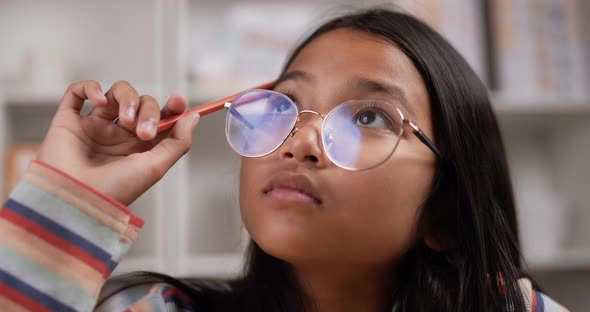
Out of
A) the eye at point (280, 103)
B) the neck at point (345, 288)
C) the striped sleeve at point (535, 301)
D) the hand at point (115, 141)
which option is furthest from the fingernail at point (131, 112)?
the striped sleeve at point (535, 301)

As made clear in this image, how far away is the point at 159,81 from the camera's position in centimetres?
167

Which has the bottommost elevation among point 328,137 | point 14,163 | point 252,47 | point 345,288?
point 14,163

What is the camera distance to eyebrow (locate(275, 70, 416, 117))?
830mm

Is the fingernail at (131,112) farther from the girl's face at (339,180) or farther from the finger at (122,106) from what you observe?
the girl's face at (339,180)

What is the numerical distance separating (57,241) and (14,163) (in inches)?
42.7

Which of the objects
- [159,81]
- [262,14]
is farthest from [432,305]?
[262,14]

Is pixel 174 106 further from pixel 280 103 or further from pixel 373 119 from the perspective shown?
pixel 373 119

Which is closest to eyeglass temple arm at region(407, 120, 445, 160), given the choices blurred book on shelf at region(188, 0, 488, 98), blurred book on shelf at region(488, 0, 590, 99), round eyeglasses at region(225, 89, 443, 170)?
round eyeglasses at region(225, 89, 443, 170)

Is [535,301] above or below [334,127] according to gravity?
below

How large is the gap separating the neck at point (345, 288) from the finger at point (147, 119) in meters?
0.30

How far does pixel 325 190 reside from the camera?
0.76m

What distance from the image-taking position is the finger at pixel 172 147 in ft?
2.44

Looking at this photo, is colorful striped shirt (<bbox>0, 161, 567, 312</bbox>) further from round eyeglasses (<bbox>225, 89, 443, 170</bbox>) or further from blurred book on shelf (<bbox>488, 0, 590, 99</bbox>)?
blurred book on shelf (<bbox>488, 0, 590, 99</bbox>)

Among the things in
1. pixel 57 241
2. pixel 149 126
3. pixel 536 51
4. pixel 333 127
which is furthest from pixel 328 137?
pixel 536 51
